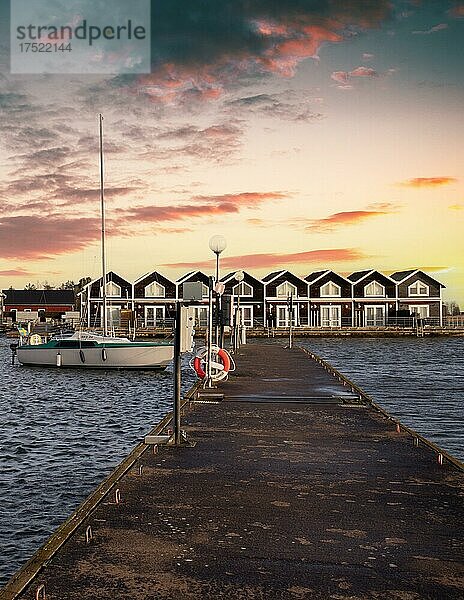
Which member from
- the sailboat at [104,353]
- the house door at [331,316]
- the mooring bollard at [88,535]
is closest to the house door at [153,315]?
the house door at [331,316]

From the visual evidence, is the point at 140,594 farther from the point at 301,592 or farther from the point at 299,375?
the point at 299,375

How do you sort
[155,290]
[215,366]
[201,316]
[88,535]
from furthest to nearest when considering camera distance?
[155,290]
[201,316]
[215,366]
[88,535]

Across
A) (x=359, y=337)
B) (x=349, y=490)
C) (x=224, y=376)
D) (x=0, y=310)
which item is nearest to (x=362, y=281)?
(x=359, y=337)

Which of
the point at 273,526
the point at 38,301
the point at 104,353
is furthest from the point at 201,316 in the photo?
the point at 273,526

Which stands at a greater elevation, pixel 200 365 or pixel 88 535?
pixel 200 365

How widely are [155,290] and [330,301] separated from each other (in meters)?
22.7

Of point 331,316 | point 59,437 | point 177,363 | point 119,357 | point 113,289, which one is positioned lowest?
point 59,437

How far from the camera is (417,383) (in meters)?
34.5

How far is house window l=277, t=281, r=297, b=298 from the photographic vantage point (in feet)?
294

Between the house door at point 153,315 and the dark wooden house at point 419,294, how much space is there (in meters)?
30.9

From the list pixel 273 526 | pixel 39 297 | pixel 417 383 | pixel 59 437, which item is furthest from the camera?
pixel 39 297

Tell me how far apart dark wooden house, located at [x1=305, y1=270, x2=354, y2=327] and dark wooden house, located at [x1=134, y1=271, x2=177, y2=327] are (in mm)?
18155

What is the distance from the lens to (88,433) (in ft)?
64.0

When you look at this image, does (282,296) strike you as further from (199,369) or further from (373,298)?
(199,369)
